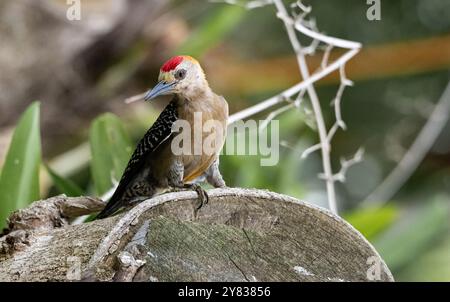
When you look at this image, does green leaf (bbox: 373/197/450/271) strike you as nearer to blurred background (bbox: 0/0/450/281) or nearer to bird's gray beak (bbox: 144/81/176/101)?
blurred background (bbox: 0/0/450/281)

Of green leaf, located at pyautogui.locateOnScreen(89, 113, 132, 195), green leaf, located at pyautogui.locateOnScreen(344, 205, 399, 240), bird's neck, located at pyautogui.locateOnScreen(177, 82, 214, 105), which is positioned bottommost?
green leaf, located at pyautogui.locateOnScreen(344, 205, 399, 240)

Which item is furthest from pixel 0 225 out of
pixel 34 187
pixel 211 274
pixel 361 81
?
pixel 361 81

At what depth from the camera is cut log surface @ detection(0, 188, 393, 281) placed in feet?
5.73

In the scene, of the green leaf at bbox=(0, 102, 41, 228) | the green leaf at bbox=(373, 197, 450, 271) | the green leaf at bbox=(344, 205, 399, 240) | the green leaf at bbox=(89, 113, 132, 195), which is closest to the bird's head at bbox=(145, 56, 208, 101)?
the green leaf at bbox=(89, 113, 132, 195)

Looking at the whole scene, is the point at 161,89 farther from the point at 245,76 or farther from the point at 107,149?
the point at 245,76

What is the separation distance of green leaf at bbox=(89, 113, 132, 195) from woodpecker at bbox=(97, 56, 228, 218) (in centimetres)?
31

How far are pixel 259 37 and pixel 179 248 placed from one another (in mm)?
4343

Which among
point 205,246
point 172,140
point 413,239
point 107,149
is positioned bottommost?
point 413,239

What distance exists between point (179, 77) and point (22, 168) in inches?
24.5

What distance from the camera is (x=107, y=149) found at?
3.12 meters

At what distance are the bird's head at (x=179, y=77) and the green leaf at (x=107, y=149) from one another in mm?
376

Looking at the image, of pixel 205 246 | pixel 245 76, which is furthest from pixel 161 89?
pixel 245 76

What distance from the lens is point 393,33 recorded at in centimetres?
577
